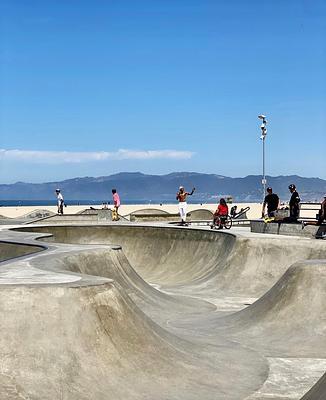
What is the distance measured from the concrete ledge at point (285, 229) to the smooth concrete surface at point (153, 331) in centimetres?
161

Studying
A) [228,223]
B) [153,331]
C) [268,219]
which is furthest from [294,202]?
[153,331]

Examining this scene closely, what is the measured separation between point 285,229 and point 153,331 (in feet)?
39.4

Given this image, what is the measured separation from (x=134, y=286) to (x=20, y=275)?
4.69m

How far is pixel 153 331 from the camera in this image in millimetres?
8461

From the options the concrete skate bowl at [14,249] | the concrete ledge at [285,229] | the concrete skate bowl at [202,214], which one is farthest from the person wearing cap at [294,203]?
the concrete skate bowl at [202,214]

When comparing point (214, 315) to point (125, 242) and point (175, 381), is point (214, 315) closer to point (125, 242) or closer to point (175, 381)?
point (175, 381)

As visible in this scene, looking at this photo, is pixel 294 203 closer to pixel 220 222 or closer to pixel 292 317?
pixel 220 222

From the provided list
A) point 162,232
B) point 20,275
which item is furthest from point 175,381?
point 162,232

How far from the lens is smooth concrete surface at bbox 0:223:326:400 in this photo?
6.79 m

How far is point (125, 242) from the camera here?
23391mm

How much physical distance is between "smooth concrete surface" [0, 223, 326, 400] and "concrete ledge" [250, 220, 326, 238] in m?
1.61

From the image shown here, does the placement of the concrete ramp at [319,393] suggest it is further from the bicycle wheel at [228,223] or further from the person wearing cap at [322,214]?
the bicycle wheel at [228,223]

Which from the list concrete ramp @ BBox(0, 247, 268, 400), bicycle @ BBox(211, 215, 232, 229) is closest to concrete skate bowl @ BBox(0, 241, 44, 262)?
concrete ramp @ BBox(0, 247, 268, 400)

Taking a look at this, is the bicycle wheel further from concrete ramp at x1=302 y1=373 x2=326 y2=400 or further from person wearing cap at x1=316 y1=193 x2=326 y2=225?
concrete ramp at x1=302 y1=373 x2=326 y2=400
